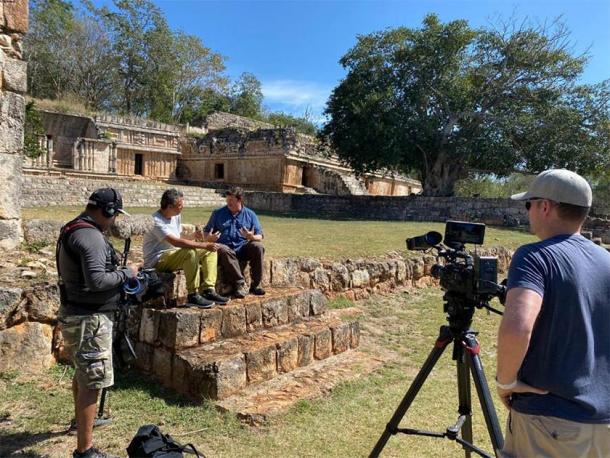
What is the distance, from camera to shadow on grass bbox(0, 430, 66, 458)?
118 inches

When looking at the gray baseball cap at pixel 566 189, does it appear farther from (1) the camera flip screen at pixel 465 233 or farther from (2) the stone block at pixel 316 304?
(2) the stone block at pixel 316 304

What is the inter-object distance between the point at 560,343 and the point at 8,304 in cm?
429

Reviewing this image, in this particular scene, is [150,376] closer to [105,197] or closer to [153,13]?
[105,197]

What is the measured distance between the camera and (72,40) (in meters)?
35.6

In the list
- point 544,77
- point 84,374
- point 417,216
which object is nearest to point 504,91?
point 544,77

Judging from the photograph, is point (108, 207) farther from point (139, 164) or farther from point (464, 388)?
point (139, 164)

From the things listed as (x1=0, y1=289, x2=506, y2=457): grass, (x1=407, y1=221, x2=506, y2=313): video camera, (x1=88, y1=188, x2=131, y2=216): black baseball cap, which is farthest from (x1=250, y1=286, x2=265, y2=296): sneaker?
(x1=407, y1=221, x2=506, y2=313): video camera

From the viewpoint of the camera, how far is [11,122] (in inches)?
215

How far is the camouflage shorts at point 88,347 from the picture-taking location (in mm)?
2857

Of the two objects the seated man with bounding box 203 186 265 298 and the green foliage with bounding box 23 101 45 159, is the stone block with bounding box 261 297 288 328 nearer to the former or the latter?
the seated man with bounding box 203 186 265 298

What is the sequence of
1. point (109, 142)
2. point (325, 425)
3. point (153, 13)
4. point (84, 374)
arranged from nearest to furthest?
1. point (84, 374)
2. point (325, 425)
3. point (109, 142)
4. point (153, 13)

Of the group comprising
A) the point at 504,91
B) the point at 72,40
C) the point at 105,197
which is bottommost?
the point at 105,197

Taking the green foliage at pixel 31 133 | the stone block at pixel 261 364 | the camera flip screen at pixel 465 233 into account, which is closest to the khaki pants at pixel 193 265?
the stone block at pixel 261 364

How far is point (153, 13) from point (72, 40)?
7140mm
